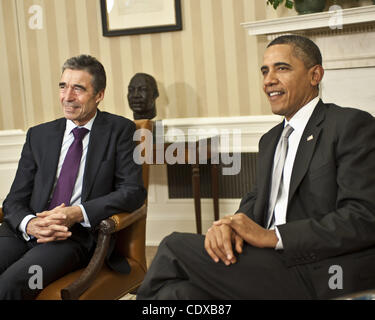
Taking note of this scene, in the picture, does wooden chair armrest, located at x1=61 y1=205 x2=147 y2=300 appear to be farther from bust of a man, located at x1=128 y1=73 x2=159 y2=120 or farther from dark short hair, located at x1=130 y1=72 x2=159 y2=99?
dark short hair, located at x1=130 y1=72 x2=159 y2=99

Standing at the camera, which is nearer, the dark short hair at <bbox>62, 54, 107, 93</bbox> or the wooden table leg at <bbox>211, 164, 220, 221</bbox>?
the dark short hair at <bbox>62, 54, 107, 93</bbox>

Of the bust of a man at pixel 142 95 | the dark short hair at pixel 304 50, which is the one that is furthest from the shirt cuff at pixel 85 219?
the bust of a man at pixel 142 95

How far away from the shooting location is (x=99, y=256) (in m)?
2.30

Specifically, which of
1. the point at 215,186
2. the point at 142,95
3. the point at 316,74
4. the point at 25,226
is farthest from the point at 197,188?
the point at 316,74

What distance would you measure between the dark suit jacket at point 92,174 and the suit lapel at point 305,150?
2.78 feet

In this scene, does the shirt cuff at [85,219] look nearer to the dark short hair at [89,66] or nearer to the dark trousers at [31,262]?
the dark trousers at [31,262]

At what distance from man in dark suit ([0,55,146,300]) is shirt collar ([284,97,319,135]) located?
0.83m

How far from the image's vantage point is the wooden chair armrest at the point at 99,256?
2166 millimetres

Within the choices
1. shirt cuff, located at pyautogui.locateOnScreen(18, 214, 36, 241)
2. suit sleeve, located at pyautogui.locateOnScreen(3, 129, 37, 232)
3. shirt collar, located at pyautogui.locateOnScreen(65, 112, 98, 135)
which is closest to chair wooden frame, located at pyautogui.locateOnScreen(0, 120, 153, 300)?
suit sleeve, located at pyautogui.locateOnScreen(3, 129, 37, 232)

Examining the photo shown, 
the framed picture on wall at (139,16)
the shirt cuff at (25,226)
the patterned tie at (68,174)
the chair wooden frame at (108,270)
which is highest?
the framed picture on wall at (139,16)

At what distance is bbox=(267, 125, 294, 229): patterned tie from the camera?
208 centimetres
